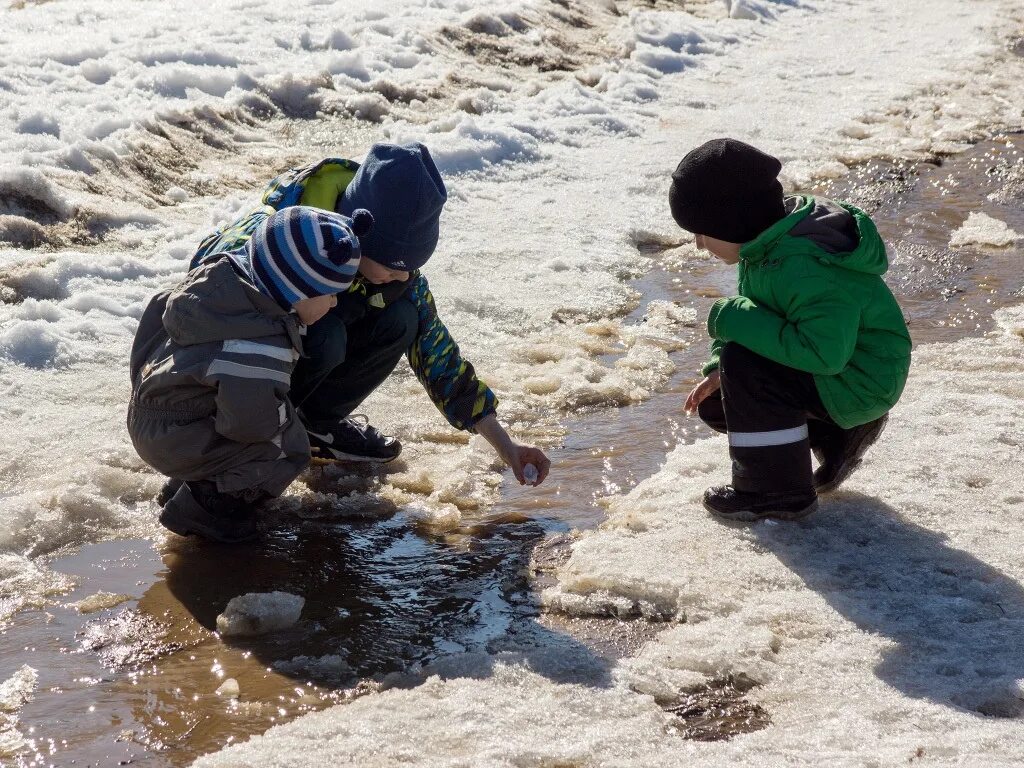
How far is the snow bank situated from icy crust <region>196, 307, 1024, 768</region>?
8.58 feet

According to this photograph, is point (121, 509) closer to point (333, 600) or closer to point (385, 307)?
point (333, 600)

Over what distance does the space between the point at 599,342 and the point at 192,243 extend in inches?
79.8

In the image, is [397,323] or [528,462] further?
[397,323]

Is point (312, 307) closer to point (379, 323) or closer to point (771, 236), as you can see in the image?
point (379, 323)

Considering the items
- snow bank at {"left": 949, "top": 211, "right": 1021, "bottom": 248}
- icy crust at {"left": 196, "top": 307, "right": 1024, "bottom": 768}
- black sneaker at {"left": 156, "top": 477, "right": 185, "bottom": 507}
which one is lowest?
black sneaker at {"left": 156, "top": 477, "right": 185, "bottom": 507}

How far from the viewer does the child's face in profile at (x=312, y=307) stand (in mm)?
3271

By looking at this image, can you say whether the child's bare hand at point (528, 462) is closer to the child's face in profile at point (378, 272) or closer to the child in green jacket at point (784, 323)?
the child in green jacket at point (784, 323)

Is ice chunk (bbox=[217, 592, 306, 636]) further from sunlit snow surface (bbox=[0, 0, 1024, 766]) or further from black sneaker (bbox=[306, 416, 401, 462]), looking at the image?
black sneaker (bbox=[306, 416, 401, 462])

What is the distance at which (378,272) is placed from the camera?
363cm

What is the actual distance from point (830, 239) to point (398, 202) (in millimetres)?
1312

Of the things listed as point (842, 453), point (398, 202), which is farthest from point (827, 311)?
point (398, 202)

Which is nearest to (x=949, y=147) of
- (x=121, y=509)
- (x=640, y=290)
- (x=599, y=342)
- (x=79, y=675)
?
(x=640, y=290)

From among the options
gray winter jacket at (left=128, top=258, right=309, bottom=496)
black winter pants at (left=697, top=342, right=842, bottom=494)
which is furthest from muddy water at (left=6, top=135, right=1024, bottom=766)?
black winter pants at (left=697, top=342, right=842, bottom=494)

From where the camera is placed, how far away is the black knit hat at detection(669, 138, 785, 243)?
11.0 feet
